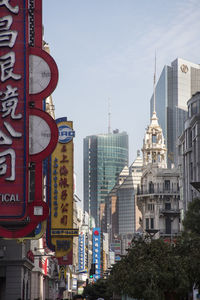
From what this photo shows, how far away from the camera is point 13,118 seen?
41.8m

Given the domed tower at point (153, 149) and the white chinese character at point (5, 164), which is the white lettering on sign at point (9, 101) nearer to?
the white chinese character at point (5, 164)

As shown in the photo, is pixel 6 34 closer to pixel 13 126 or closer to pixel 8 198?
pixel 13 126

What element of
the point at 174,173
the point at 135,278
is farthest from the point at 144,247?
the point at 174,173

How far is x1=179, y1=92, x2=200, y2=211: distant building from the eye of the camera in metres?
88.6

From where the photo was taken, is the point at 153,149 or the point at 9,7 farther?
the point at 153,149

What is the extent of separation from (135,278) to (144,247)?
5.04m

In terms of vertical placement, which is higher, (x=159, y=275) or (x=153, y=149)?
(x=153, y=149)

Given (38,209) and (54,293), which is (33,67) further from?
(54,293)

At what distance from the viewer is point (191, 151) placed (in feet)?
310

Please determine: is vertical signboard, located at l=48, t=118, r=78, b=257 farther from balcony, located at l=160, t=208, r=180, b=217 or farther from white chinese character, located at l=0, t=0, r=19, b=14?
balcony, located at l=160, t=208, r=180, b=217

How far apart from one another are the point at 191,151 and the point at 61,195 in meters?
25.5

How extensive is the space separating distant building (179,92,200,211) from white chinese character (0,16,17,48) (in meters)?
47.4

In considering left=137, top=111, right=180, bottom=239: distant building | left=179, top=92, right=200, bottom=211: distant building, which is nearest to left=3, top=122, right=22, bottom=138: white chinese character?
left=179, top=92, right=200, bottom=211: distant building

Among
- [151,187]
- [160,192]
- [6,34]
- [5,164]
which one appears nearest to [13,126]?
[5,164]
